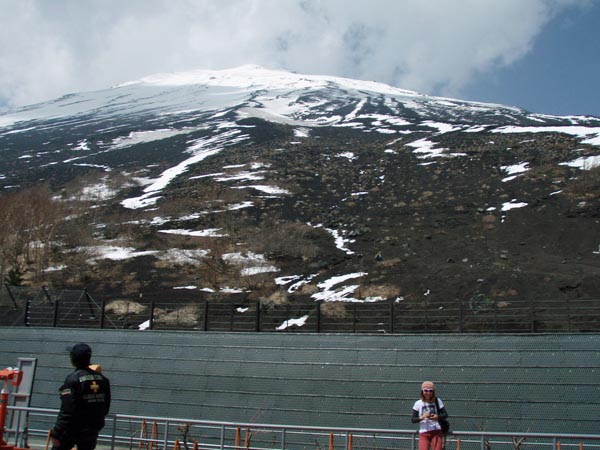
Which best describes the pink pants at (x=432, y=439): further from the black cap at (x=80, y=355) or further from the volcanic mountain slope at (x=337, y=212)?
the volcanic mountain slope at (x=337, y=212)

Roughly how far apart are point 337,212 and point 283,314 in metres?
18.4

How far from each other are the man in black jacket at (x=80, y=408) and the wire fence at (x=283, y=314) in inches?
609

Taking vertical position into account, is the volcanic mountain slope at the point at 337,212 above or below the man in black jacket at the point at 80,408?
above

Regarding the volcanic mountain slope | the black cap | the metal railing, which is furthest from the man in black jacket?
the volcanic mountain slope

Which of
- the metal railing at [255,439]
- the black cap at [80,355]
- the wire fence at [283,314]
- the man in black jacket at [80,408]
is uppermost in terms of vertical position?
the wire fence at [283,314]

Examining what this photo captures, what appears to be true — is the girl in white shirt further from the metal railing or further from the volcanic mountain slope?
the volcanic mountain slope

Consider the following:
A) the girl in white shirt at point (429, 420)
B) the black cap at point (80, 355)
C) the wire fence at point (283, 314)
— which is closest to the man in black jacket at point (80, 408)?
the black cap at point (80, 355)

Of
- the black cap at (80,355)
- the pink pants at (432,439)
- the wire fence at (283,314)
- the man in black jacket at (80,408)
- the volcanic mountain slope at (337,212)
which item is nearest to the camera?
the man in black jacket at (80,408)

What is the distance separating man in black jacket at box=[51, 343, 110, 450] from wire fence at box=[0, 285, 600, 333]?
15.5 metres

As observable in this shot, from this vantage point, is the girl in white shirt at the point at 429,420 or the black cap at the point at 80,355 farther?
the girl in white shirt at the point at 429,420

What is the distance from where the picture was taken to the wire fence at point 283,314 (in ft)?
72.5

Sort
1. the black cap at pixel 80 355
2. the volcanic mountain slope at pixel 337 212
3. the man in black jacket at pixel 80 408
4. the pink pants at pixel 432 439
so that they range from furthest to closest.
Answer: the volcanic mountain slope at pixel 337 212 → the pink pants at pixel 432 439 → the black cap at pixel 80 355 → the man in black jacket at pixel 80 408

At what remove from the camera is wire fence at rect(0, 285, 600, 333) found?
72.5 ft

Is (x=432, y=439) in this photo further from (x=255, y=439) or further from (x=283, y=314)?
(x=283, y=314)
